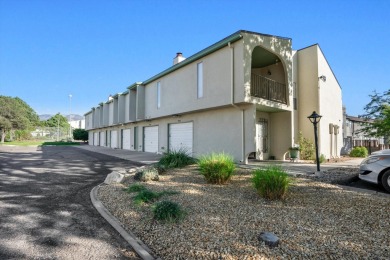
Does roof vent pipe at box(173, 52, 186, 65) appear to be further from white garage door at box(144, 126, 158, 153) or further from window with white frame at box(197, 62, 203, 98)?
white garage door at box(144, 126, 158, 153)

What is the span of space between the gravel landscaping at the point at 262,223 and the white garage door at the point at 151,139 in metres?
11.9

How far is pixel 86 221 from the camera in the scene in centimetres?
422

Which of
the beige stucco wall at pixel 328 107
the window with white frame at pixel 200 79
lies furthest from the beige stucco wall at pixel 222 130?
the beige stucco wall at pixel 328 107

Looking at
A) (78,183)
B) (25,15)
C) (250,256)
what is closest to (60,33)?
(25,15)

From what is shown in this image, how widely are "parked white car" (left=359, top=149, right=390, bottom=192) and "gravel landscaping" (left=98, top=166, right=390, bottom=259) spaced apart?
0.88 metres

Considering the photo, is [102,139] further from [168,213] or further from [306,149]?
[168,213]

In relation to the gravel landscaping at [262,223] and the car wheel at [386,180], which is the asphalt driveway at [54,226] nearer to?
the gravel landscaping at [262,223]

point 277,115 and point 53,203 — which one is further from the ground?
point 277,115

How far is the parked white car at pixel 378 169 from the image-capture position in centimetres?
577

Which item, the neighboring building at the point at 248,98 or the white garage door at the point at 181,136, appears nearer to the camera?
the neighboring building at the point at 248,98

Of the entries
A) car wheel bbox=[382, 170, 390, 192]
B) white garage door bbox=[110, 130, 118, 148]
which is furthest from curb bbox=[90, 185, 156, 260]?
white garage door bbox=[110, 130, 118, 148]

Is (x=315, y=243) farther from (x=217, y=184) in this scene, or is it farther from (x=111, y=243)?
(x=217, y=184)

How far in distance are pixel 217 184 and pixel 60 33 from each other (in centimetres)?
1515

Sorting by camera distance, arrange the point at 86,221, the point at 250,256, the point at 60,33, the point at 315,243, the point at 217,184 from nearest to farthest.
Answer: the point at 250,256 → the point at 315,243 → the point at 86,221 → the point at 217,184 → the point at 60,33
